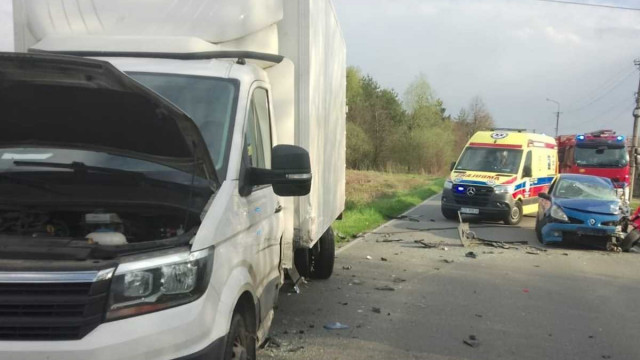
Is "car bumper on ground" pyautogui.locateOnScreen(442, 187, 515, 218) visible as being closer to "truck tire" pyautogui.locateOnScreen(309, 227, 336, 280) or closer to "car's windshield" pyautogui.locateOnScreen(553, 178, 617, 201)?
"car's windshield" pyautogui.locateOnScreen(553, 178, 617, 201)

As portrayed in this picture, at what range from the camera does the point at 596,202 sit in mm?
11688

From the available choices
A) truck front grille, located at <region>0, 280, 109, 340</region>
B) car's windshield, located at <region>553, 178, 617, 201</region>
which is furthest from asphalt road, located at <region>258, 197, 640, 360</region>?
truck front grille, located at <region>0, 280, 109, 340</region>

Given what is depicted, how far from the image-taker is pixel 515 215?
15.6 metres

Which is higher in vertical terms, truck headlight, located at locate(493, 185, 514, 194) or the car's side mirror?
the car's side mirror

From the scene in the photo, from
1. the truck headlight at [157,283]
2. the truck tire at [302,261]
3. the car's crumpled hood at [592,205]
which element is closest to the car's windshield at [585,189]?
the car's crumpled hood at [592,205]

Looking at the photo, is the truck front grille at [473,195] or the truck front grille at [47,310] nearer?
the truck front grille at [47,310]

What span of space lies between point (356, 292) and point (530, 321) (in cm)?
223

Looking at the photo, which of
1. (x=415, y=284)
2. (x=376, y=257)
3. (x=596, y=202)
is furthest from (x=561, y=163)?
(x=415, y=284)

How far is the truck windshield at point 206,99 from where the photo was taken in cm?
364

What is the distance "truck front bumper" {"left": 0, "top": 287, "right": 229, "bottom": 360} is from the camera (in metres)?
2.42

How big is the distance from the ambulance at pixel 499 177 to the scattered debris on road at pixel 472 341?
10208 mm

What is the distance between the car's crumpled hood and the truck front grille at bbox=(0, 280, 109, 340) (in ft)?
36.3

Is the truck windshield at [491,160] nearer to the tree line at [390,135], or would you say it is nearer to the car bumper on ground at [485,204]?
the car bumper on ground at [485,204]

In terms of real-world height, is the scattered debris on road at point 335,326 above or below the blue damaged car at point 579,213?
below
